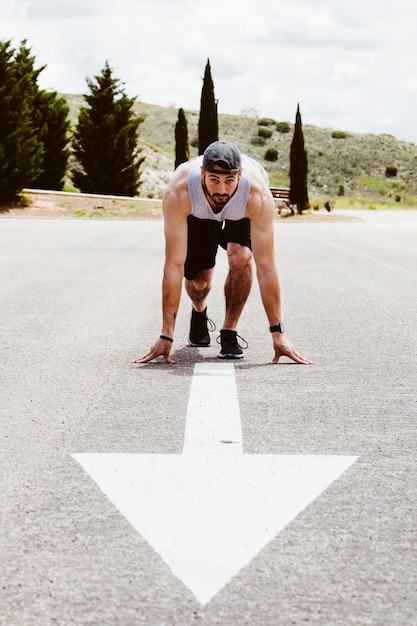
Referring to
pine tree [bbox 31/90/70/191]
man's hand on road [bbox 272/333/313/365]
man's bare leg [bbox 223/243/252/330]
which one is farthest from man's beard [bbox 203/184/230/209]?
pine tree [bbox 31/90/70/191]

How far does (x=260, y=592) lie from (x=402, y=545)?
0.61m

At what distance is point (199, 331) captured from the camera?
7586 mm

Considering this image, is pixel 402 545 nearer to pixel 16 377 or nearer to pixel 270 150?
pixel 16 377

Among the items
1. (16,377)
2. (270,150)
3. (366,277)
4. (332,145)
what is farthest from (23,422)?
(332,145)

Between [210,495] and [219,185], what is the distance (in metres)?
2.87

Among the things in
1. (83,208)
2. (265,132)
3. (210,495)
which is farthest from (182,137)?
(265,132)

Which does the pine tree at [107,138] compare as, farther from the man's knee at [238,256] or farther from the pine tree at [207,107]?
the man's knee at [238,256]


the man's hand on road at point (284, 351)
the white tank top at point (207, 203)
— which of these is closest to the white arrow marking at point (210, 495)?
the man's hand on road at point (284, 351)

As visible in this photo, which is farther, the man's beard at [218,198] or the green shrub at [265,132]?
the green shrub at [265,132]

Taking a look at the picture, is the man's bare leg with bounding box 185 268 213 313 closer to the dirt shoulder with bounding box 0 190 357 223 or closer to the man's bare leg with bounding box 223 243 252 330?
the man's bare leg with bounding box 223 243 252 330

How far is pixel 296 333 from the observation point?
8203 mm

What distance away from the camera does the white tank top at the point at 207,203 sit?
6.35m

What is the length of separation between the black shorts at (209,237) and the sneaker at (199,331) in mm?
388

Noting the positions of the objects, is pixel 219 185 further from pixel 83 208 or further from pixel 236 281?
pixel 83 208
